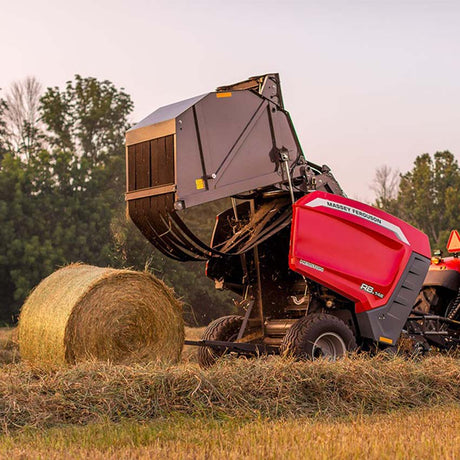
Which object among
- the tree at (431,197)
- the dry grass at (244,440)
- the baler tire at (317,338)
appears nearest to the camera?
the dry grass at (244,440)

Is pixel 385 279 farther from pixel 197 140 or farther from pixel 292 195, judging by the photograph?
pixel 197 140

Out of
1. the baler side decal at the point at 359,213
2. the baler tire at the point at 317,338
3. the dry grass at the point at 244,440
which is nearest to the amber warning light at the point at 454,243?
the baler side decal at the point at 359,213

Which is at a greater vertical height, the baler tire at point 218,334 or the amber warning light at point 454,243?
the amber warning light at point 454,243

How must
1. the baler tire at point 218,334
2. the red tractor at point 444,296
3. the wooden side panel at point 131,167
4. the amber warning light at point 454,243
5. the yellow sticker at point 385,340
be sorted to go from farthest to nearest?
1. the amber warning light at point 454,243
2. the red tractor at point 444,296
3. the baler tire at point 218,334
4. the yellow sticker at point 385,340
5. the wooden side panel at point 131,167

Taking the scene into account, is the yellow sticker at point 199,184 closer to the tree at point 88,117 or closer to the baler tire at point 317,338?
the baler tire at point 317,338

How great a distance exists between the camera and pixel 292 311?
9266 mm

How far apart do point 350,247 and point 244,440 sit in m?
3.73

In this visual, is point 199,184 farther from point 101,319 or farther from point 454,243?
point 454,243

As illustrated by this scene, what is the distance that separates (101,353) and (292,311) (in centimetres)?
216

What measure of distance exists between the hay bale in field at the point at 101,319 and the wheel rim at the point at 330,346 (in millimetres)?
1573

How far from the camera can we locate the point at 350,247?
8734 mm

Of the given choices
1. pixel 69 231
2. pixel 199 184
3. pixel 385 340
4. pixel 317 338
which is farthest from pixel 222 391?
pixel 69 231

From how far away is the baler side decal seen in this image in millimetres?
8586

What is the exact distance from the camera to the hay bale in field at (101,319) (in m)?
8.38
